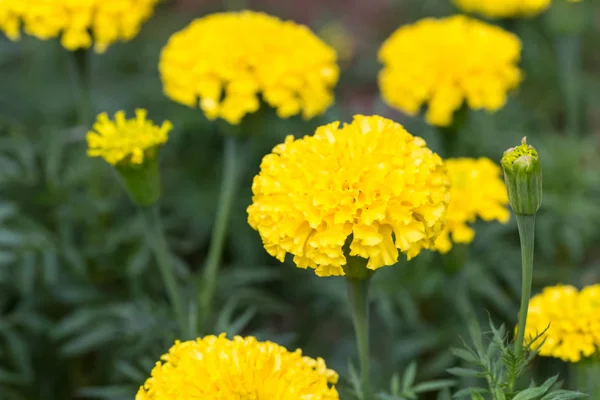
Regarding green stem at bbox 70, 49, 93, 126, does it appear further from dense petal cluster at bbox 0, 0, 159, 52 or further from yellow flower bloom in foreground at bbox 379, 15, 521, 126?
yellow flower bloom in foreground at bbox 379, 15, 521, 126

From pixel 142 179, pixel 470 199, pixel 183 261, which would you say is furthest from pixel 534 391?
pixel 183 261

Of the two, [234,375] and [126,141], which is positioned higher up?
[126,141]

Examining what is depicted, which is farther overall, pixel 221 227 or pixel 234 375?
pixel 221 227

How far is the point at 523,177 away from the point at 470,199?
58cm

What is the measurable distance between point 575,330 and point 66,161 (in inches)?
56.9

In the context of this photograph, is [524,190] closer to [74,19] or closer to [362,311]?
[362,311]

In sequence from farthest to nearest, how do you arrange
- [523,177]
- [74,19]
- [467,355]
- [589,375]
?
1. [74,19]
2. [589,375]
3. [467,355]
4. [523,177]

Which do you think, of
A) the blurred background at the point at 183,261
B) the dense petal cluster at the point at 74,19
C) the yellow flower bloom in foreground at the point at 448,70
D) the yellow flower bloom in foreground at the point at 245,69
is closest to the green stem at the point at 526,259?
the blurred background at the point at 183,261

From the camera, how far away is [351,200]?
1008mm

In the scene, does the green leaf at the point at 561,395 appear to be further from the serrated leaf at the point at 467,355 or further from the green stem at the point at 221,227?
the green stem at the point at 221,227

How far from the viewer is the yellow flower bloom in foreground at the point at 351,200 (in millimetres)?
993

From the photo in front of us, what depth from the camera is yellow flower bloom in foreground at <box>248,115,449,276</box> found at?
99 centimetres

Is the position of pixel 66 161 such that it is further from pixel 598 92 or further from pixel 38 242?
pixel 598 92

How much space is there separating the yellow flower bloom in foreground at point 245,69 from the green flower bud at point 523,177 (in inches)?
26.8
